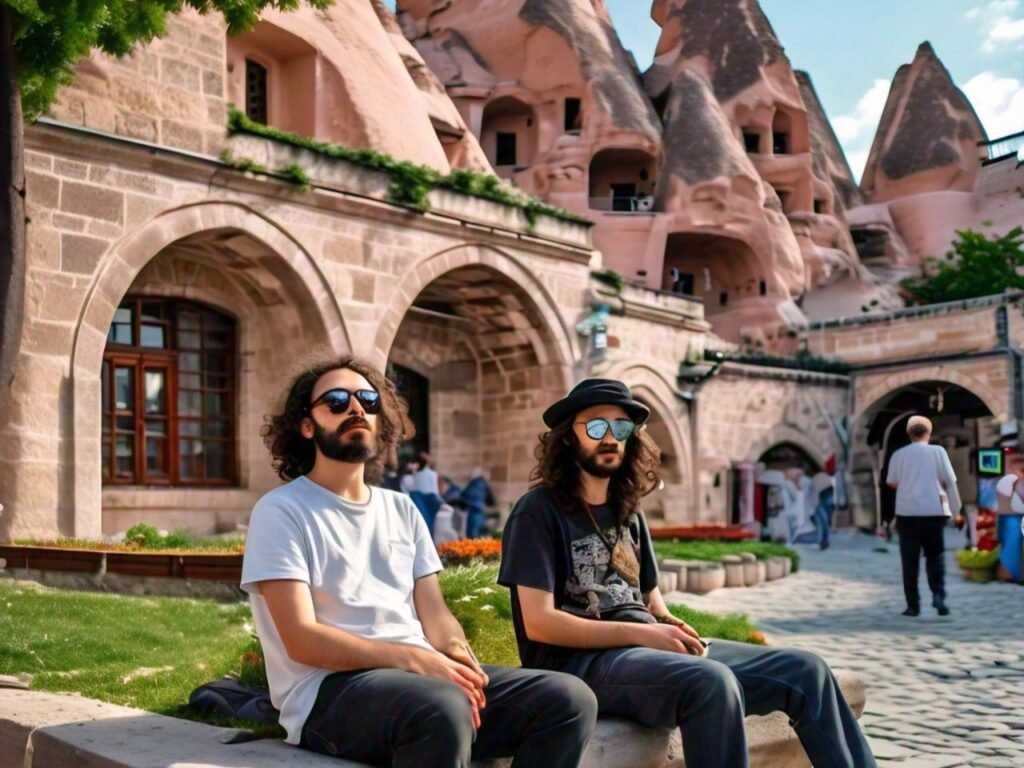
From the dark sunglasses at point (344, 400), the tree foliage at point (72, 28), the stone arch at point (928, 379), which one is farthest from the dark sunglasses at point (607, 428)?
the stone arch at point (928, 379)

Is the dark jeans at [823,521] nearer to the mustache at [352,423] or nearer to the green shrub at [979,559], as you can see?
the green shrub at [979,559]

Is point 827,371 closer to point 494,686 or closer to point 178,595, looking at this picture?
point 178,595

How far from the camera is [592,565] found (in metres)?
3.57

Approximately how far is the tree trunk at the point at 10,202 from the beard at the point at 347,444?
466 cm

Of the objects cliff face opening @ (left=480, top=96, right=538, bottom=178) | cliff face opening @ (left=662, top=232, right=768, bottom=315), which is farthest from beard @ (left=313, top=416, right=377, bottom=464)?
cliff face opening @ (left=480, top=96, right=538, bottom=178)

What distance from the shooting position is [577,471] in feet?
12.2

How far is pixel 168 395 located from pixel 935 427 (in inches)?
889

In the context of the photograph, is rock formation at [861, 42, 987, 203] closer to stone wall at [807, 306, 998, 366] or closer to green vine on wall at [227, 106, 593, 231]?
stone wall at [807, 306, 998, 366]

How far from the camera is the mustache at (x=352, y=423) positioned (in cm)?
327

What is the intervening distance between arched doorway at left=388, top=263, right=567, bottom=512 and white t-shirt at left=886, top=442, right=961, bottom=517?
316 inches

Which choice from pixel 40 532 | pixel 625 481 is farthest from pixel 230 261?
pixel 625 481

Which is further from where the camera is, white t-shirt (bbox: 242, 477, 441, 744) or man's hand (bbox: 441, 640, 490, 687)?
man's hand (bbox: 441, 640, 490, 687)

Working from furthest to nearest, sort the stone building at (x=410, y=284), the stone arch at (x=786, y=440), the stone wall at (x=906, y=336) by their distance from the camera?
1. the stone wall at (x=906, y=336)
2. the stone arch at (x=786, y=440)
3. the stone building at (x=410, y=284)

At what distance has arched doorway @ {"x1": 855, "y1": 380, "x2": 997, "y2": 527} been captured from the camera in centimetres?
2453
